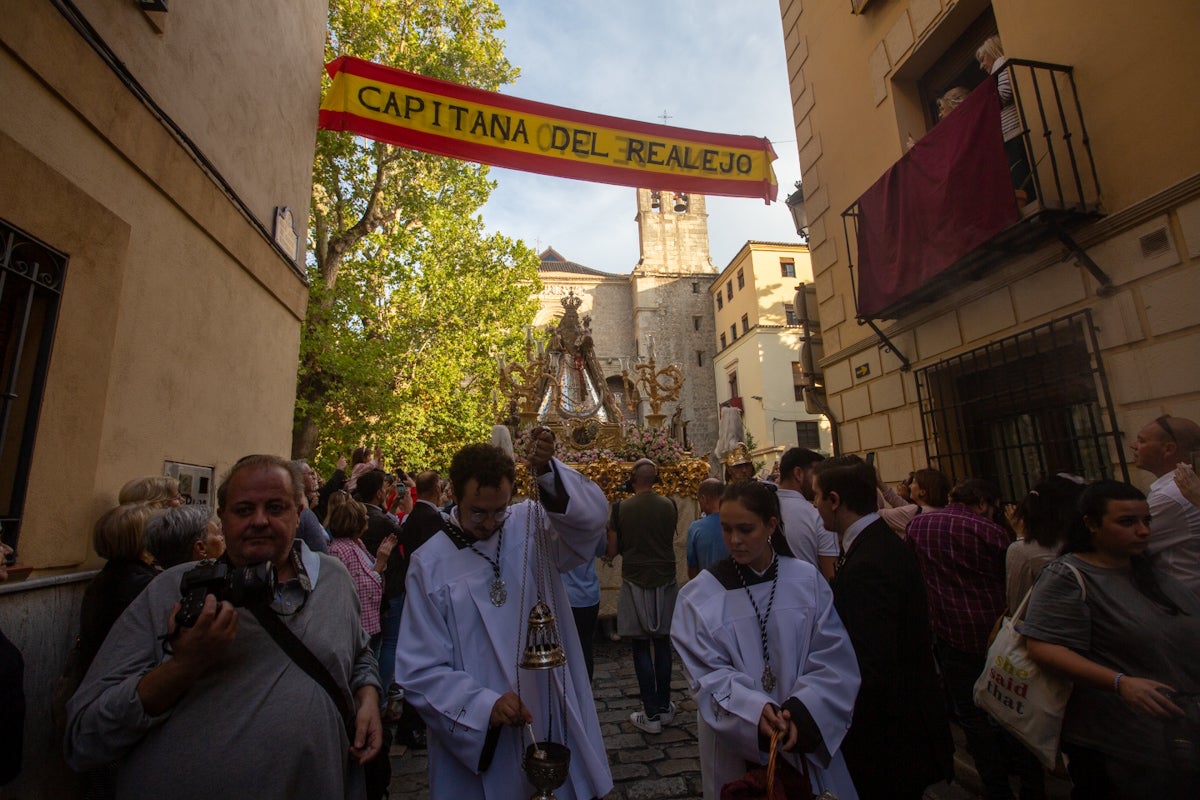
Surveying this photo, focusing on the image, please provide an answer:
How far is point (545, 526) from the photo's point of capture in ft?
8.80

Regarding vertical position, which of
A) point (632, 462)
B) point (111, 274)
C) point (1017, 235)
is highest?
point (1017, 235)

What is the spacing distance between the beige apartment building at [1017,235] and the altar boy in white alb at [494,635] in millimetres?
4315

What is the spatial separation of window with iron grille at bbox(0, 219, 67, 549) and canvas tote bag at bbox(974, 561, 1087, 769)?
4486mm

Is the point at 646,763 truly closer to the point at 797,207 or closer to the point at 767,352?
the point at 797,207

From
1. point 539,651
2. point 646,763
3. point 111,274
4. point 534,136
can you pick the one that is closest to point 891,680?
point 539,651

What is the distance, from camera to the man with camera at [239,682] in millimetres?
1620

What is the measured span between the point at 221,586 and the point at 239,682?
1.04 ft

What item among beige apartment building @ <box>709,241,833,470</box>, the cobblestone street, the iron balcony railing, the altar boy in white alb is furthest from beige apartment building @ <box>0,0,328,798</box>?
beige apartment building @ <box>709,241,833,470</box>

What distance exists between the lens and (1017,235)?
501 cm

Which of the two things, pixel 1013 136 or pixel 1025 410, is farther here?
pixel 1025 410

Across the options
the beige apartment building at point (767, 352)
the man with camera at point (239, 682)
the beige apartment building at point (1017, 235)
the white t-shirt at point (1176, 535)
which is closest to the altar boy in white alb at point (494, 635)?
the man with camera at point (239, 682)

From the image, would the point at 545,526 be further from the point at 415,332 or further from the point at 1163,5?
the point at 415,332

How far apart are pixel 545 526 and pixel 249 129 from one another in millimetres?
5291

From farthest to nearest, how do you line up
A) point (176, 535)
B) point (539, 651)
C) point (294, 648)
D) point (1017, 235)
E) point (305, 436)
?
point (305, 436) < point (1017, 235) < point (176, 535) < point (539, 651) < point (294, 648)
